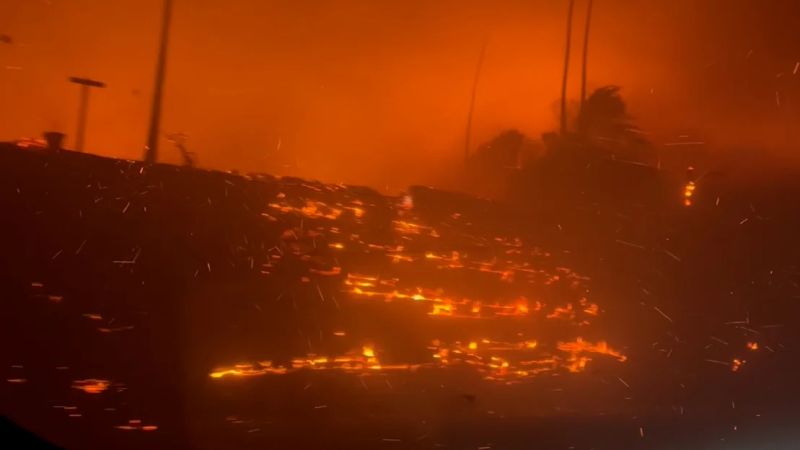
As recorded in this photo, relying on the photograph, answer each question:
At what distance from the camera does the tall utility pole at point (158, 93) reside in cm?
561

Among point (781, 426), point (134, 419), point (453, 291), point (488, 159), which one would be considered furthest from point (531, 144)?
point (134, 419)

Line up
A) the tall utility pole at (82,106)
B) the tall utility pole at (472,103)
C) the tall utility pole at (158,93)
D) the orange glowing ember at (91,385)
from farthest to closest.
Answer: the tall utility pole at (472,103) → the tall utility pole at (158,93) → the tall utility pole at (82,106) → the orange glowing ember at (91,385)

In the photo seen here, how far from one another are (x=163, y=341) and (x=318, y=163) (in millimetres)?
1528

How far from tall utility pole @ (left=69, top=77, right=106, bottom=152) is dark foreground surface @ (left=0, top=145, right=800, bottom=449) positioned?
9 cm

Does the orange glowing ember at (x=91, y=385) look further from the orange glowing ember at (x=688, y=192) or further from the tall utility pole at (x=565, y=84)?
the orange glowing ember at (x=688, y=192)

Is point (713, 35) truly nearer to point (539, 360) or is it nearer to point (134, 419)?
point (539, 360)

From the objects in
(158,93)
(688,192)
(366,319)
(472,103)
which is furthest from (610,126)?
(158,93)

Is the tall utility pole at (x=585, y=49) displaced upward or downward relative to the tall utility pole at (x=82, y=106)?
upward

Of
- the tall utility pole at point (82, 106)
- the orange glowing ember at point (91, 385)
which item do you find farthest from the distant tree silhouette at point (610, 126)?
the orange glowing ember at point (91, 385)

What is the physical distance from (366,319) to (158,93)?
1924 mm

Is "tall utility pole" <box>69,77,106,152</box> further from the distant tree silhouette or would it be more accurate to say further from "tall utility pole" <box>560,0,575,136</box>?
the distant tree silhouette

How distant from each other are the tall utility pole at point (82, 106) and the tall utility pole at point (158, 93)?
0.33 metres

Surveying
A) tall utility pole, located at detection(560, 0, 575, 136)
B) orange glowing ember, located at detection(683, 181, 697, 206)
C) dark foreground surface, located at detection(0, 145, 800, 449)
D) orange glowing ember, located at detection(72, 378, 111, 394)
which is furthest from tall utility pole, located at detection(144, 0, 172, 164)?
orange glowing ember, located at detection(683, 181, 697, 206)

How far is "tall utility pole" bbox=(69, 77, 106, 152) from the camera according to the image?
5.44 meters
